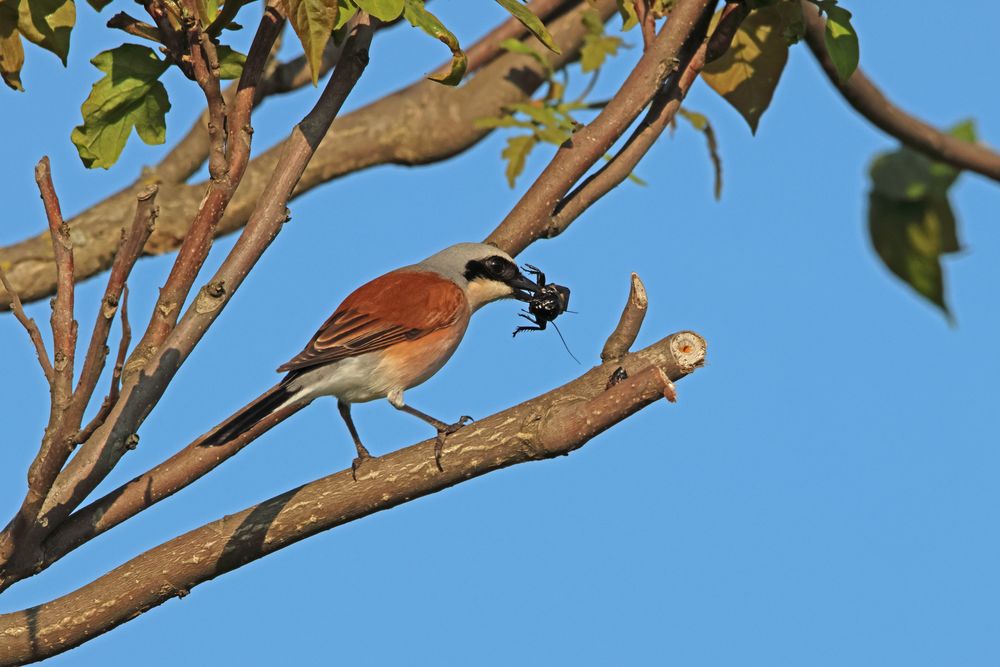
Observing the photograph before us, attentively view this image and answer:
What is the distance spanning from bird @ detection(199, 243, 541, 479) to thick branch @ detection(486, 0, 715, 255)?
2.46ft

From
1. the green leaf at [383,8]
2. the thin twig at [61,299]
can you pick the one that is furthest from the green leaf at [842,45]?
the thin twig at [61,299]

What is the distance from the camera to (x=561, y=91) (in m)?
7.54

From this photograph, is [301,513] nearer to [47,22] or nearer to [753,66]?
[47,22]

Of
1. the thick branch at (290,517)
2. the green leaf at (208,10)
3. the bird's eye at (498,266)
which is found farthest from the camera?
the bird's eye at (498,266)

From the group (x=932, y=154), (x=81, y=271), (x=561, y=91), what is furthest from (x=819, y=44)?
(x=81, y=271)

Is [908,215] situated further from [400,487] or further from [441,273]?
[441,273]

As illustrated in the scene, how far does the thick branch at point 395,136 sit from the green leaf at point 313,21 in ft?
13.6

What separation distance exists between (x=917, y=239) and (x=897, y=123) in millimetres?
1562

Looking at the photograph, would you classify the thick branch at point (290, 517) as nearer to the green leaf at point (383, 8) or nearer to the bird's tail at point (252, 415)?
the bird's tail at point (252, 415)

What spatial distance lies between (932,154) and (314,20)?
172cm

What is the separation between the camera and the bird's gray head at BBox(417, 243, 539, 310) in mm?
6578

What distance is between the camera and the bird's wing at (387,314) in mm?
6414

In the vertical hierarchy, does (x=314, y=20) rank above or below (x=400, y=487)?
above

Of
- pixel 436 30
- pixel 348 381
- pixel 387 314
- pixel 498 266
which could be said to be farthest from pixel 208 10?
pixel 387 314
